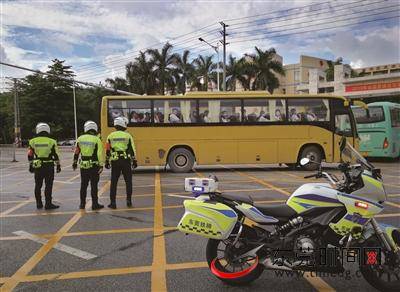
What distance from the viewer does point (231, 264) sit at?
3965 millimetres

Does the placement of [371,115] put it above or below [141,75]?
below

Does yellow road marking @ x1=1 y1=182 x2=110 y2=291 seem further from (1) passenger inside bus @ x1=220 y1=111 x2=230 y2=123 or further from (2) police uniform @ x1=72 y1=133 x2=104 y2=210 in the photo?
(1) passenger inside bus @ x1=220 y1=111 x2=230 y2=123

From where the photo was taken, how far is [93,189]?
8109mm

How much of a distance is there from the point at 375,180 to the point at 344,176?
0.92 feet

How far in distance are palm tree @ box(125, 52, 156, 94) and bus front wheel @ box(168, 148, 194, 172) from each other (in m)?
37.3

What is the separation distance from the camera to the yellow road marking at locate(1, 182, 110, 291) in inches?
165

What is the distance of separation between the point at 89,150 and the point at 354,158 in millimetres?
5489

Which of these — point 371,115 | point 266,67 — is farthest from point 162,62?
point 371,115

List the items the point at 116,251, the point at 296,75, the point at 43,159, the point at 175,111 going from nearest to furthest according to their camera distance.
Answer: the point at 116,251
the point at 43,159
the point at 175,111
the point at 296,75

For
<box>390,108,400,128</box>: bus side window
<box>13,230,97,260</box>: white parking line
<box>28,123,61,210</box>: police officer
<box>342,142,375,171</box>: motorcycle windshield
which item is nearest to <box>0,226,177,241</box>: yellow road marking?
<box>13,230,97,260</box>: white parking line

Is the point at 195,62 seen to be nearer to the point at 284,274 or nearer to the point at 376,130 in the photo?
the point at 376,130

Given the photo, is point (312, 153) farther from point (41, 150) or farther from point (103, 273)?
point (103, 273)

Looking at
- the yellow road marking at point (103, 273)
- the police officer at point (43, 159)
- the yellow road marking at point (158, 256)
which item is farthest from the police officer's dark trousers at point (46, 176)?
the yellow road marking at point (103, 273)

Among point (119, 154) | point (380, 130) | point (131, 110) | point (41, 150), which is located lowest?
point (119, 154)
